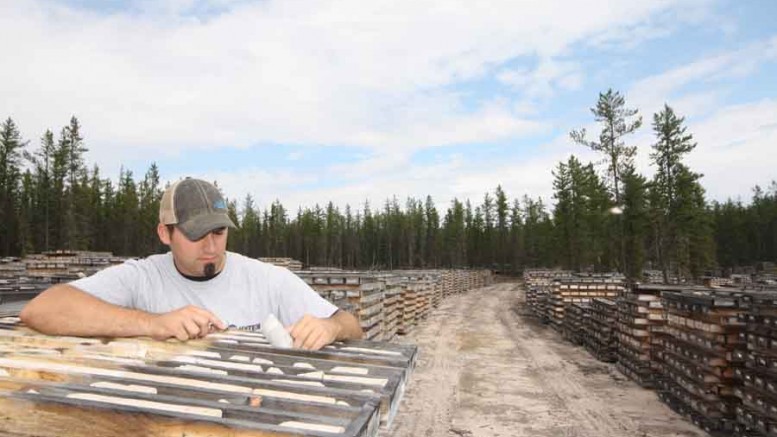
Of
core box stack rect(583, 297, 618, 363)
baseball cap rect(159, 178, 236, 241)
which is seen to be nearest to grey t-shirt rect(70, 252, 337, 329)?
baseball cap rect(159, 178, 236, 241)

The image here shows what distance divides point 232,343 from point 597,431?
876 cm

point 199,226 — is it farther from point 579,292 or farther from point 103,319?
point 579,292

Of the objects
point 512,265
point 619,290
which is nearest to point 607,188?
point 619,290

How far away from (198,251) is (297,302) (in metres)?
0.71

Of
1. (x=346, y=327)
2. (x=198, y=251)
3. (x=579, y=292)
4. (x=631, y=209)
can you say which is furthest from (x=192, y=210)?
(x=631, y=209)

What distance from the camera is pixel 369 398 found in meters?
1.91

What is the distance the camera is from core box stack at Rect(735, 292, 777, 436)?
7.89 metres

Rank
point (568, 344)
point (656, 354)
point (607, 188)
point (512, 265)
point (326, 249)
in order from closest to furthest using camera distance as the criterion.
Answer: point (656, 354)
point (568, 344)
point (607, 188)
point (512, 265)
point (326, 249)

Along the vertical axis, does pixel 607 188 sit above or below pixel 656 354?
above

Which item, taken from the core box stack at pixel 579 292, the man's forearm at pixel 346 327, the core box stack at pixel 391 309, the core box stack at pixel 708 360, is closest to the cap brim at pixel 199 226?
the man's forearm at pixel 346 327

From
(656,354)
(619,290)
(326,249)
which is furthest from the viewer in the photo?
(326,249)

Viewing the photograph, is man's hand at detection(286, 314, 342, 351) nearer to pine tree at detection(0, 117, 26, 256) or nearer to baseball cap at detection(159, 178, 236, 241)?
baseball cap at detection(159, 178, 236, 241)

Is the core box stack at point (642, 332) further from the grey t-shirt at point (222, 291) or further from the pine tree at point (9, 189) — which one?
the pine tree at point (9, 189)

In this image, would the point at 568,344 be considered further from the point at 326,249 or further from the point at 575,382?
the point at 326,249
